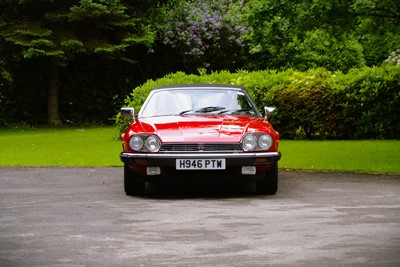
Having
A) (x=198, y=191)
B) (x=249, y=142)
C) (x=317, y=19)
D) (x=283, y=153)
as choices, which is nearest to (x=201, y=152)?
(x=249, y=142)

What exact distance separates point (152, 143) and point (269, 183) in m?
1.61

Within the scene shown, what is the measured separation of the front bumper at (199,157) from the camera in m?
10.8

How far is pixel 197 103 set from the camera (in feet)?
40.5

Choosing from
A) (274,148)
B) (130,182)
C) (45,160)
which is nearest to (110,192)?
(130,182)

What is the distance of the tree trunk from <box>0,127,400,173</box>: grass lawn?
24.3 feet

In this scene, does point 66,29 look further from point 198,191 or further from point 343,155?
point 198,191

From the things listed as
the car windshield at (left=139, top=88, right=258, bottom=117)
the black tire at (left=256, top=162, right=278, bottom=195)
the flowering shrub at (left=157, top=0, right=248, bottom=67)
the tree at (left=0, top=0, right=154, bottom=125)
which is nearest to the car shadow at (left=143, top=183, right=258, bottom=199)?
the black tire at (left=256, top=162, right=278, bottom=195)

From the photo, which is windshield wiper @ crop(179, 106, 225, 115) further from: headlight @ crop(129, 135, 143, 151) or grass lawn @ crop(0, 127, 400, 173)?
grass lawn @ crop(0, 127, 400, 173)

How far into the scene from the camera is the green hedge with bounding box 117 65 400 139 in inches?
851

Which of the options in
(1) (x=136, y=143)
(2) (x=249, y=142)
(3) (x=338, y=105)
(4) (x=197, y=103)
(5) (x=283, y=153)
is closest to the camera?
(2) (x=249, y=142)

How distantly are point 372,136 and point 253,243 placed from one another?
14.6m

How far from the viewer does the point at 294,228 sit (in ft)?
28.0

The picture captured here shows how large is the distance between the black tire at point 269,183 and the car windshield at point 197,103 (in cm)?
123

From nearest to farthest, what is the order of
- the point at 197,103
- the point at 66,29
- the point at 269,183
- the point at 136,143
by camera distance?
the point at 136,143 → the point at 269,183 → the point at 197,103 → the point at 66,29
